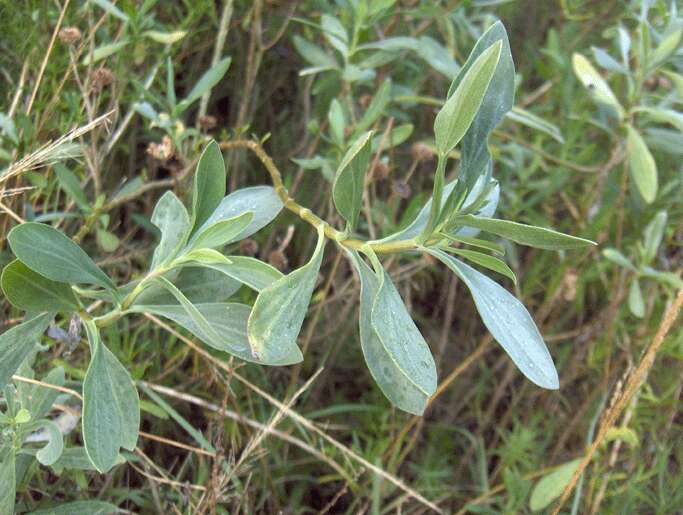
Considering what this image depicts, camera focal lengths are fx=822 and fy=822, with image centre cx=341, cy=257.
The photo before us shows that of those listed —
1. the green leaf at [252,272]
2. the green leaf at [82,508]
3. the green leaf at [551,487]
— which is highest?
the green leaf at [252,272]

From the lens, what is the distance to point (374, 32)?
1.70 m

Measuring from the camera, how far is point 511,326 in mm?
895

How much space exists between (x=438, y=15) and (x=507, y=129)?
16.2 inches

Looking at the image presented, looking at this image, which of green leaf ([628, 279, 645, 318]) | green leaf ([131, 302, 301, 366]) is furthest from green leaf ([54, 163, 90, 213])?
green leaf ([628, 279, 645, 318])

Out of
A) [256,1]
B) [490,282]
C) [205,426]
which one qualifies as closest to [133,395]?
[490,282]

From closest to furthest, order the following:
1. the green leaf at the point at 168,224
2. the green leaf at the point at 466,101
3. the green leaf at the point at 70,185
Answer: the green leaf at the point at 466,101 < the green leaf at the point at 168,224 < the green leaf at the point at 70,185

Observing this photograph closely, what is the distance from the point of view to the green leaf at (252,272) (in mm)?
895

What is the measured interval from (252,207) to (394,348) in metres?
0.30

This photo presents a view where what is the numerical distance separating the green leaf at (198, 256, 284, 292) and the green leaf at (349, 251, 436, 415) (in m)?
0.09

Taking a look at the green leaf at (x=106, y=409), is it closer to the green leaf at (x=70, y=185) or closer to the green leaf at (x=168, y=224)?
the green leaf at (x=168, y=224)

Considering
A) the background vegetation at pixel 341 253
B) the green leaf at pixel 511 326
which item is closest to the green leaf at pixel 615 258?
the background vegetation at pixel 341 253

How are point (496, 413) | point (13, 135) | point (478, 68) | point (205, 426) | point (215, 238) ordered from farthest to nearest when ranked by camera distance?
1. point (496, 413)
2. point (205, 426)
3. point (13, 135)
4. point (215, 238)
5. point (478, 68)

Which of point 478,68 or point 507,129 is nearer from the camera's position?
point 478,68

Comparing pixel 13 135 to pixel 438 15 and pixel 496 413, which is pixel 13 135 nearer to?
pixel 438 15
